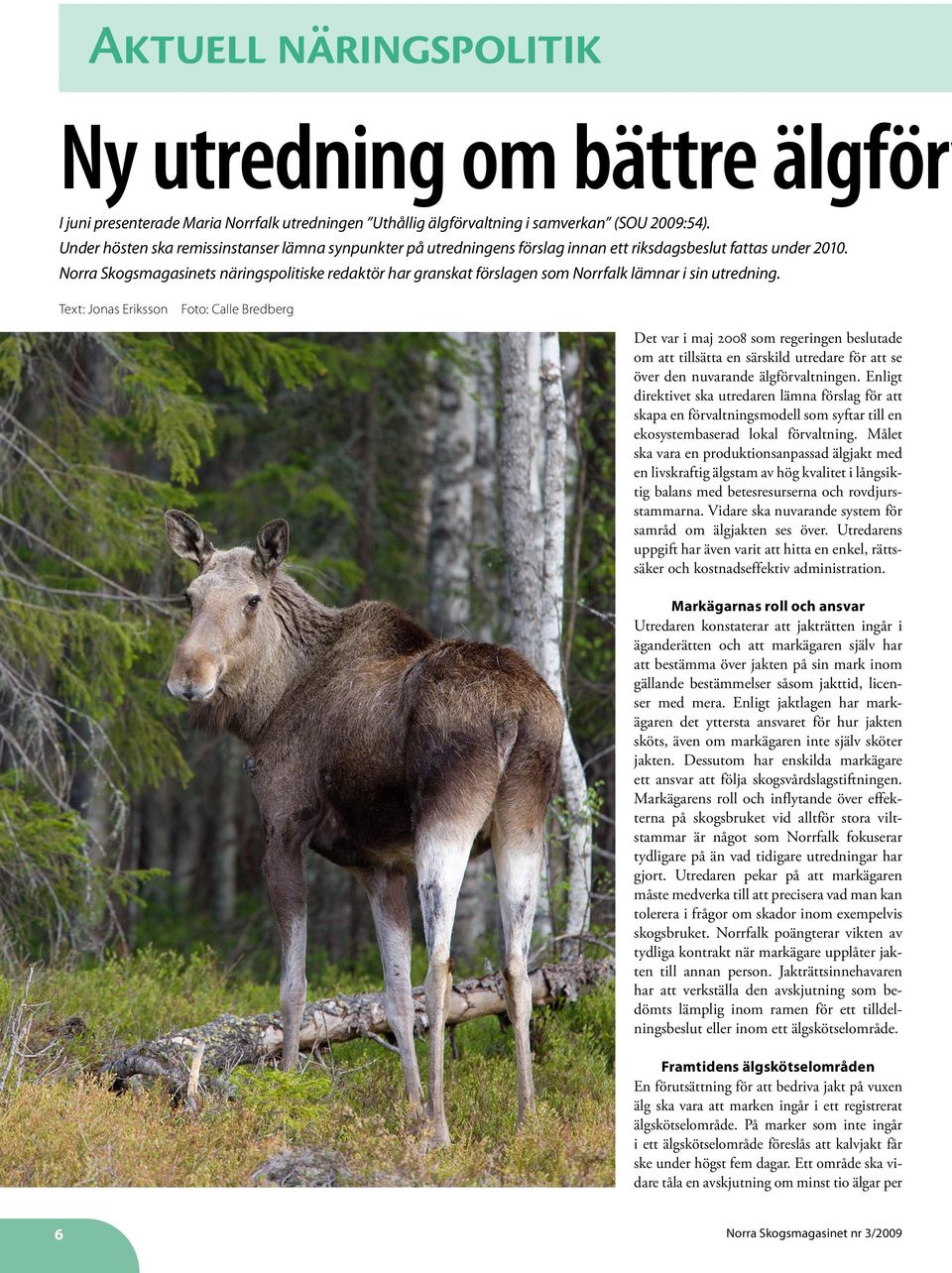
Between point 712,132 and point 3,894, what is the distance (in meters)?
8.29

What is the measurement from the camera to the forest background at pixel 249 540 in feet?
37.0

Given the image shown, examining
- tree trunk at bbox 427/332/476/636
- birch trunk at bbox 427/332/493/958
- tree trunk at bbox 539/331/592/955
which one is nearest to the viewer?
tree trunk at bbox 539/331/592/955

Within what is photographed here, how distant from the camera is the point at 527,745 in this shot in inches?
316

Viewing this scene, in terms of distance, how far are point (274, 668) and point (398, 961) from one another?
2.17 m

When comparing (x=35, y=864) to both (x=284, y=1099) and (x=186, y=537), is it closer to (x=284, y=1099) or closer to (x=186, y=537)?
(x=186, y=537)

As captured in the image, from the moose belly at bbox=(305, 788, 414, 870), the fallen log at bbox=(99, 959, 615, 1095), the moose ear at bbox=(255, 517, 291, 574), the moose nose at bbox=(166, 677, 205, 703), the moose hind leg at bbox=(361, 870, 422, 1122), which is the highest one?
the moose ear at bbox=(255, 517, 291, 574)

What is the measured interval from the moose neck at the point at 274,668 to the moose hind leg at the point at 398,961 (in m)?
1.38

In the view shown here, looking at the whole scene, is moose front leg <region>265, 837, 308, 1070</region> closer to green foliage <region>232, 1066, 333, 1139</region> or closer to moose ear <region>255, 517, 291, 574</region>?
green foliage <region>232, 1066, 333, 1139</region>

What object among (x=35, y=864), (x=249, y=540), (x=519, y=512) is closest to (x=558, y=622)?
(x=519, y=512)

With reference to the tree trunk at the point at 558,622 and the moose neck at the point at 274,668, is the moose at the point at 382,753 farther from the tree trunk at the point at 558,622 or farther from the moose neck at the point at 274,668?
the tree trunk at the point at 558,622

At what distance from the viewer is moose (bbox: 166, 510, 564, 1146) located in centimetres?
782

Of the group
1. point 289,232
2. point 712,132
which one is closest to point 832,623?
point 712,132

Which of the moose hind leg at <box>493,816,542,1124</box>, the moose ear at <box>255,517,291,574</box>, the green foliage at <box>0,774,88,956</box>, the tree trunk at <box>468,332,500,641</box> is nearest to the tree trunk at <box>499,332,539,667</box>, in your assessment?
the moose ear at <box>255,517,291,574</box>

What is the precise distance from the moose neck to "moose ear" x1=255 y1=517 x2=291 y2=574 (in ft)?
0.71
